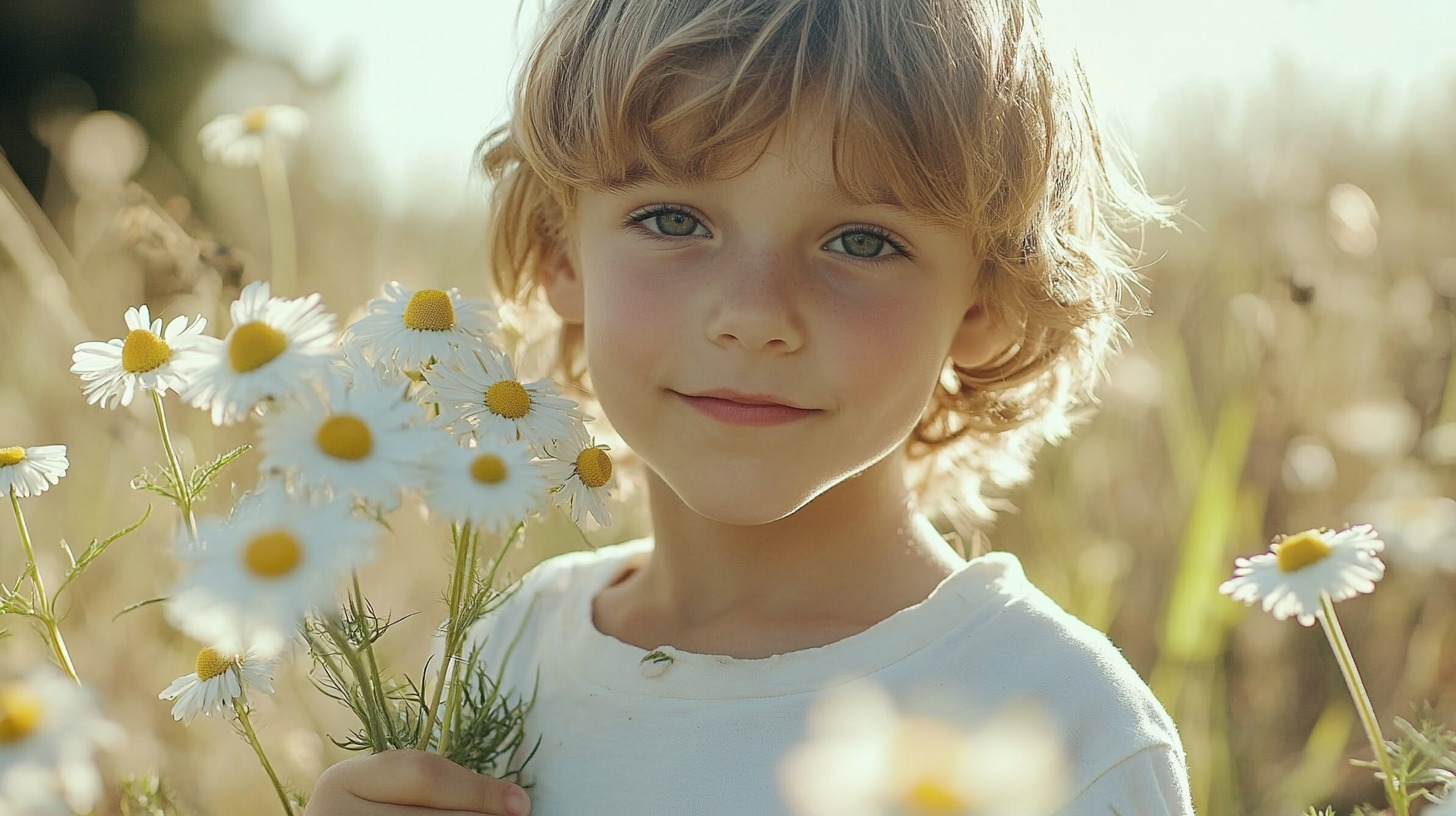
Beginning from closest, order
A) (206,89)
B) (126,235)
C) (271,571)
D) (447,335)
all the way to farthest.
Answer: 1. (271,571)
2. (447,335)
3. (126,235)
4. (206,89)

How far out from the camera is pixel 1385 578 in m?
2.00

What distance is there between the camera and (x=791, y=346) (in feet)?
3.73

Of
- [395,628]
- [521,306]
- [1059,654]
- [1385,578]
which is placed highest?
[521,306]

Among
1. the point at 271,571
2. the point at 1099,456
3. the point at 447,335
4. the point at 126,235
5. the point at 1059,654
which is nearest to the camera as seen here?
the point at 271,571

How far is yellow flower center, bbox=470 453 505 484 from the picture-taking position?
738 mm

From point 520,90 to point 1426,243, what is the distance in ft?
5.58

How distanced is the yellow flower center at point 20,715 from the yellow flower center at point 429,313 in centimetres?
37

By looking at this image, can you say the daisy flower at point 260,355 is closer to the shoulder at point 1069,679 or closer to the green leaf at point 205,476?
the green leaf at point 205,476

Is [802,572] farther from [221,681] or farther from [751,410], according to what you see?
[221,681]

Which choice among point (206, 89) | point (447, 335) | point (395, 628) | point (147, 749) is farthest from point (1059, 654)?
point (206, 89)

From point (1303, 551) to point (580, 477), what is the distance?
21.7 inches

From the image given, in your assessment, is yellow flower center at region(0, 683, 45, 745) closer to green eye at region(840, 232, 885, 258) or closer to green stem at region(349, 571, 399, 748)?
green stem at region(349, 571, 399, 748)

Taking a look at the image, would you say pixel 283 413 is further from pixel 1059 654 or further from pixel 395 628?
pixel 395 628

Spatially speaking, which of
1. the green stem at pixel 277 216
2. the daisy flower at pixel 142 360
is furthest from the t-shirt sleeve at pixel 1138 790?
the green stem at pixel 277 216
